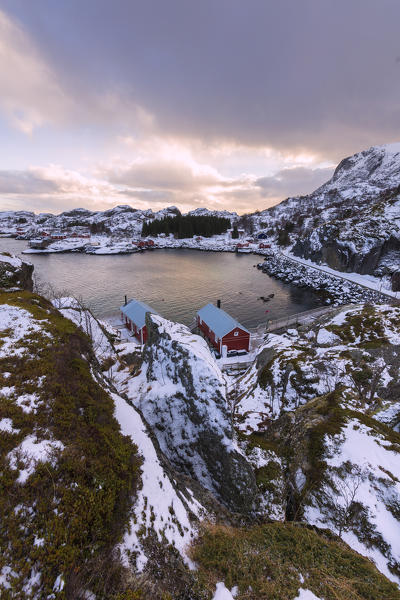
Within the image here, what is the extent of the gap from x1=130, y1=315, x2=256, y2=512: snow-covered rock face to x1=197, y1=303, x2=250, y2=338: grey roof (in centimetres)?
2039

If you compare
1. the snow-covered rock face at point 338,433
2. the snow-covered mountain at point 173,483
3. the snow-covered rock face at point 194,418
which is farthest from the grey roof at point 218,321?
the snow-covered rock face at point 194,418

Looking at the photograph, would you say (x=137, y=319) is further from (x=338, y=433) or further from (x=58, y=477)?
(x=58, y=477)

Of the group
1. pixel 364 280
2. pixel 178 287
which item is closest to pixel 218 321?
pixel 178 287

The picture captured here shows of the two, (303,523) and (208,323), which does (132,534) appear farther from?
(208,323)

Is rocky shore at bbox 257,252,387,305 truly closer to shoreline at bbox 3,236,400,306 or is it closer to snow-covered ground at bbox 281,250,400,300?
shoreline at bbox 3,236,400,306

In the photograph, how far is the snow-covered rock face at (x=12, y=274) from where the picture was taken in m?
14.0

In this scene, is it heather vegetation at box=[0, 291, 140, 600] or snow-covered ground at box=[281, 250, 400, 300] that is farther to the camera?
snow-covered ground at box=[281, 250, 400, 300]

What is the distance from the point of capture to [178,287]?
64250 millimetres

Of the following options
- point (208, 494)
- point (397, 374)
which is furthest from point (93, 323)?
point (397, 374)

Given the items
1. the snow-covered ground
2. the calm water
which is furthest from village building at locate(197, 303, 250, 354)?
the snow-covered ground

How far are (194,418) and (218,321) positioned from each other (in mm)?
24842

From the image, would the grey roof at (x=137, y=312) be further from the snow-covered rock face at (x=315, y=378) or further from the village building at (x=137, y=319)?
the snow-covered rock face at (x=315, y=378)

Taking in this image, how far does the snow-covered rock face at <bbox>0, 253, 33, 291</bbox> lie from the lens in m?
14.0

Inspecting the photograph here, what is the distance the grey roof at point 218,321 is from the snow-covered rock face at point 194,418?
803 inches
